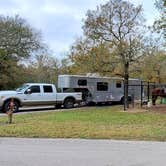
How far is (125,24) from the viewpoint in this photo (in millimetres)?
32656

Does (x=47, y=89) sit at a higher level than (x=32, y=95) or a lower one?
higher

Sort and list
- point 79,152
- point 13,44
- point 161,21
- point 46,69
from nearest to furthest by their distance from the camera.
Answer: point 79,152, point 161,21, point 13,44, point 46,69

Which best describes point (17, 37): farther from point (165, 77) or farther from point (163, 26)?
point (163, 26)

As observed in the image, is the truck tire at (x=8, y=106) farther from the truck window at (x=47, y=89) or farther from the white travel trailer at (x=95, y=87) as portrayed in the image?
the white travel trailer at (x=95, y=87)

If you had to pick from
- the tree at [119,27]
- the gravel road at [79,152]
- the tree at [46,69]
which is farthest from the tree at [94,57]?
the tree at [46,69]

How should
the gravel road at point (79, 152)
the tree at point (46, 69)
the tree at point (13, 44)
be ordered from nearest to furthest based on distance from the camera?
the gravel road at point (79, 152) < the tree at point (13, 44) < the tree at point (46, 69)

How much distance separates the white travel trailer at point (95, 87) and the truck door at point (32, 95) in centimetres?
462

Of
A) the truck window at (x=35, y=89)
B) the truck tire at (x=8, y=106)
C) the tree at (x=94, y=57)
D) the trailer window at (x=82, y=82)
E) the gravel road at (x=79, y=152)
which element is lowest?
the gravel road at (x=79, y=152)

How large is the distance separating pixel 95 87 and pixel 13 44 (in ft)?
73.9

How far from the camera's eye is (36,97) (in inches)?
1216

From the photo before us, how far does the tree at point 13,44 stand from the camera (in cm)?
5581

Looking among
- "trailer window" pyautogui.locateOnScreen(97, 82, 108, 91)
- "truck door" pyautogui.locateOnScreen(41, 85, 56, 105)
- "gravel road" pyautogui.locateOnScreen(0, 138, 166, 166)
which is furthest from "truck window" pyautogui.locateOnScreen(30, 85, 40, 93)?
"gravel road" pyautogui.locateOnScreen(0, 138, 166, 166)

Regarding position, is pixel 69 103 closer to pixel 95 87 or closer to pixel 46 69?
pixel 95 87

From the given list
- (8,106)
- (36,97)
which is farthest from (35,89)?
(8,106)
